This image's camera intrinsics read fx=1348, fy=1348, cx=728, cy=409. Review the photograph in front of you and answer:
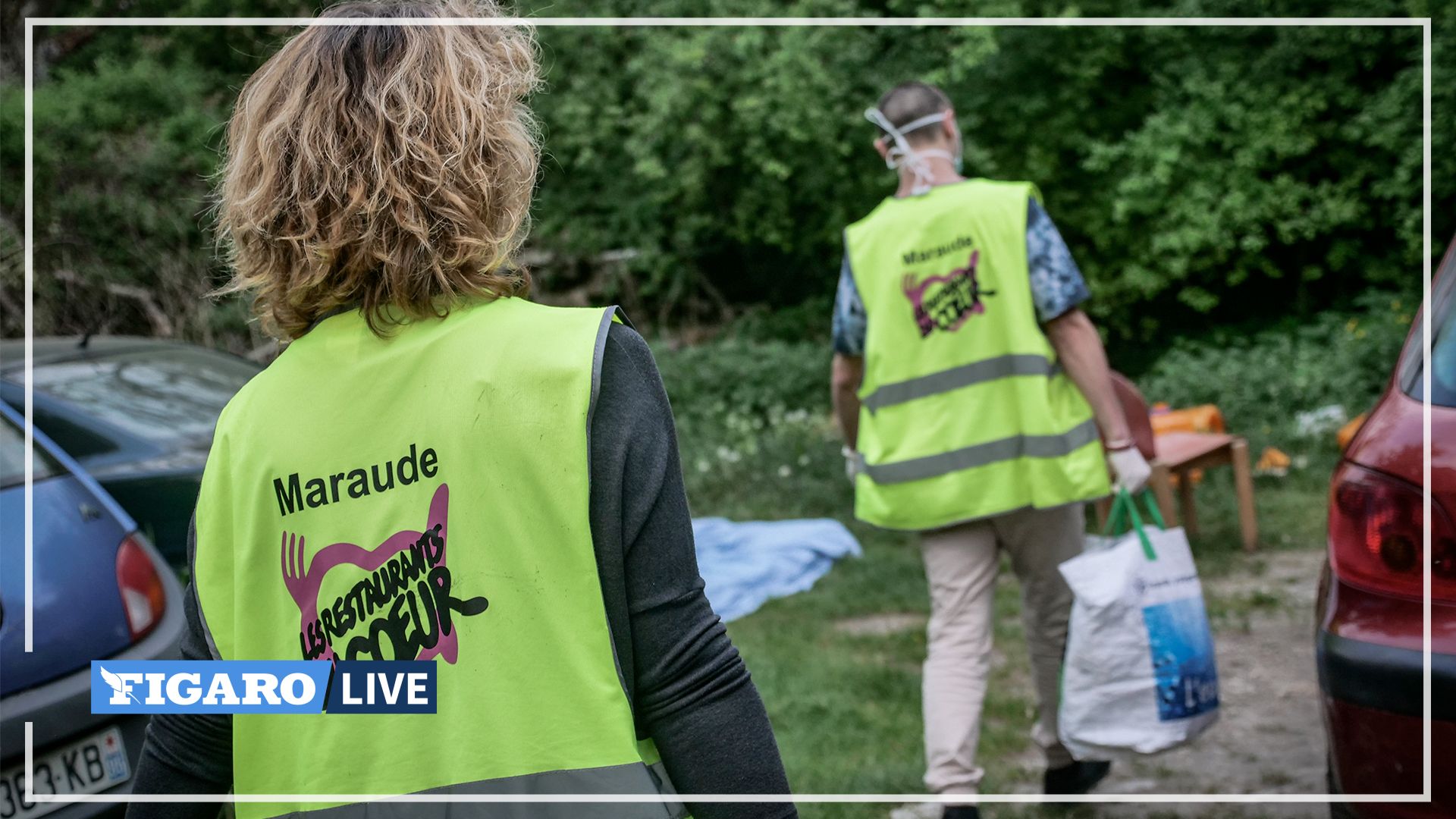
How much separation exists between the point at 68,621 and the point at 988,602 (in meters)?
2.36

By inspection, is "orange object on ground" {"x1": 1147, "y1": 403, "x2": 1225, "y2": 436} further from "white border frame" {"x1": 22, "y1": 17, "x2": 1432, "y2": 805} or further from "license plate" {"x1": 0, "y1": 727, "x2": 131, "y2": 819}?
"license plate" {"x1": 0, "y1": 727, "x2": 131, "y2": 819}

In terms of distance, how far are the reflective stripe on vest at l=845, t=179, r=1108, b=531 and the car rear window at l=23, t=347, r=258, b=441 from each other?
7.85ft

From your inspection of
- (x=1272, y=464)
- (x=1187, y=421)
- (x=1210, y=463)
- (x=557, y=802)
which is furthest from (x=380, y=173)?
(x=1272, y=464)

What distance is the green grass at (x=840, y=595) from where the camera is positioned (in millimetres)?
4305

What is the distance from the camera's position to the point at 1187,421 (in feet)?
24.6

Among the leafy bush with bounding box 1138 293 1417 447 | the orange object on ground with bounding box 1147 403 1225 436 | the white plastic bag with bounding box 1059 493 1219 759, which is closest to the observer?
the white plastic bag with bounding box 1059 493 1219 759

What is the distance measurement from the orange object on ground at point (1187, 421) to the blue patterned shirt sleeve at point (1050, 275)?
381 cm

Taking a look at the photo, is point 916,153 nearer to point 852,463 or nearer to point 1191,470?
point 852,463

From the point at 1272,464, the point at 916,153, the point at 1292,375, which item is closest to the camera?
the point at 916,153

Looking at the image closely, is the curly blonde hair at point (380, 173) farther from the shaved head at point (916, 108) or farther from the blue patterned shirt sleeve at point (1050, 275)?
the shaved head at point (916, 108)

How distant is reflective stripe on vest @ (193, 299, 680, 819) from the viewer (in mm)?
1355

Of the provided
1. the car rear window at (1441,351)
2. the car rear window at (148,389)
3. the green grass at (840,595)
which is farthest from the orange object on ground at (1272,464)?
the car rear window at (148,389)

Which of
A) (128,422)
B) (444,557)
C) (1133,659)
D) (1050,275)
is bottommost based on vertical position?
(1133,659)

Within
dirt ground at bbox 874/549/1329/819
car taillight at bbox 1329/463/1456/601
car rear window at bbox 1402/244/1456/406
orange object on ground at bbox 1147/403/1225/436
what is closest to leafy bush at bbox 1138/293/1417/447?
orange object on ground at bbox 1147/403/1225/436
